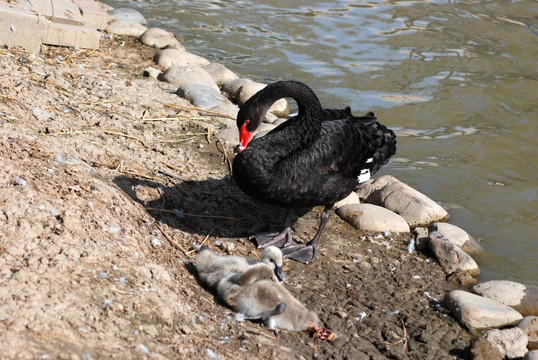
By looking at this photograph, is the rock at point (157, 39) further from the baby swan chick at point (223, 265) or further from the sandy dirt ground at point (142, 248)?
the baby swan chick at point (223, 265)

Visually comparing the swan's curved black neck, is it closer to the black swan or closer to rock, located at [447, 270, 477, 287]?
the black swan

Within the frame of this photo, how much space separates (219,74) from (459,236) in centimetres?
408

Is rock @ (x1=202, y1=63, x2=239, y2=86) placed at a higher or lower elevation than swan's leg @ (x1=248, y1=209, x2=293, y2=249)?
higher

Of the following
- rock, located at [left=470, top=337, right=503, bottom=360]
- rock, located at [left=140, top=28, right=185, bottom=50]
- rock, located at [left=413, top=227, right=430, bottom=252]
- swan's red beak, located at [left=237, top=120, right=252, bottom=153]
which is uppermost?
swan's red beak, located at [left=237, top=120, right=252, bottom=153]

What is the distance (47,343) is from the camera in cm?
315

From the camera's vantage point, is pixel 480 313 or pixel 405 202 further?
pixel 405 202

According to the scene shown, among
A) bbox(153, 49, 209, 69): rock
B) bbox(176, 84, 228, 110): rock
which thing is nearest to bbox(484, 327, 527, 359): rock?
bbox(176, 84, 228, 110): rock

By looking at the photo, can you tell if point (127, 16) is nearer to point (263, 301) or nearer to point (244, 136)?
point (244, 136)

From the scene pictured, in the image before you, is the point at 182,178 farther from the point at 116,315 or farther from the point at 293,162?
the point at 116,315

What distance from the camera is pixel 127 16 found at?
34.1 ft

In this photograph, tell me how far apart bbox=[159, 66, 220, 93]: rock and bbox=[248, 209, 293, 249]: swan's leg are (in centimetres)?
295

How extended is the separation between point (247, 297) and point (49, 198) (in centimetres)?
141

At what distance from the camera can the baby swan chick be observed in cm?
449

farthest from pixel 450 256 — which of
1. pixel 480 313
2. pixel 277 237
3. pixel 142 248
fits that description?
pixel 142 248
